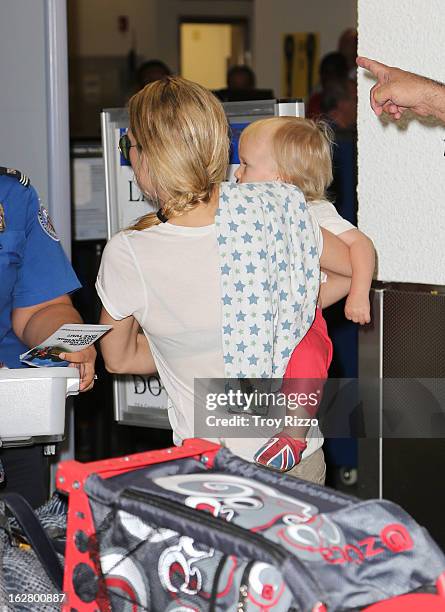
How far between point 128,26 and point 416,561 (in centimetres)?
1109

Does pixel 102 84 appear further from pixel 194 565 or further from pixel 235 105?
pixel 194 565

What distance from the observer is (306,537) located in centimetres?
114

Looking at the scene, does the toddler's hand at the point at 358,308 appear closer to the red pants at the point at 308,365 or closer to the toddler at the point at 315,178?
the toddler at the point at 315,178

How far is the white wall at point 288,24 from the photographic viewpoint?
A: 9914 mm

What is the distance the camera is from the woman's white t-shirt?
6.06 ft

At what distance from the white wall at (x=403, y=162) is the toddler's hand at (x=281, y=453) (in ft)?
2.30

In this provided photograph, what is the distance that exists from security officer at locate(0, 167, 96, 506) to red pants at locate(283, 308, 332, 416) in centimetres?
53

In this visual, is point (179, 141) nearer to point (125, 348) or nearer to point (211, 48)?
point (125, 348)

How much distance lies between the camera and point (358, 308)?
6.93 feet

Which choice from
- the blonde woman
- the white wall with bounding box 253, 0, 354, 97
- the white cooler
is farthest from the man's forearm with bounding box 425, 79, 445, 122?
the white wall with bounding box 253, 0, 354, 97

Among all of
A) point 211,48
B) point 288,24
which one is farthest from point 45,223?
point 211,48

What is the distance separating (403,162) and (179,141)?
0.87 meters

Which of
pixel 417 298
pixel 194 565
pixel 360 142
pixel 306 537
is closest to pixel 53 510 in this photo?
pixel 194 565

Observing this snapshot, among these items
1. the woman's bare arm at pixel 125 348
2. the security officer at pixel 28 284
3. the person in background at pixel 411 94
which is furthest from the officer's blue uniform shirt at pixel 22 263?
the person in background at pixel 411 94
